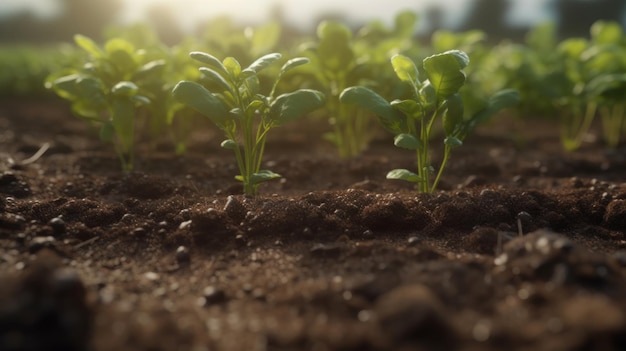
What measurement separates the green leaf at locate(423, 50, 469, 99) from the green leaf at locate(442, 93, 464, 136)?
0.25ft

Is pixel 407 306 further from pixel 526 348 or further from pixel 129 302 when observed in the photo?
pixel 129 302

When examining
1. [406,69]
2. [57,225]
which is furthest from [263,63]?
[57,225]

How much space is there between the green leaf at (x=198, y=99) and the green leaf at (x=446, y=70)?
1.10 meters

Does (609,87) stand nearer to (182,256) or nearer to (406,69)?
(406,69)

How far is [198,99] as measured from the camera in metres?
2.79

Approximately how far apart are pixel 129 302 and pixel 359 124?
3062 millimetres

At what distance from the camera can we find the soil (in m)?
1.67

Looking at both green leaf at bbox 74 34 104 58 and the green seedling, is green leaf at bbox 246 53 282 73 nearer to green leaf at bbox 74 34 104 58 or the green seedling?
the green seedling

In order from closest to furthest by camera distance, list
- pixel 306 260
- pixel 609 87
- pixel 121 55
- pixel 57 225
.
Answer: pixel 306 260, pixel 57 225, pixel 121 55, pixel 609 87

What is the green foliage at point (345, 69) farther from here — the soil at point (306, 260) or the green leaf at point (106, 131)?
the green leaf at point (106, 131)

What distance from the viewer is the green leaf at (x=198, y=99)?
2.77m

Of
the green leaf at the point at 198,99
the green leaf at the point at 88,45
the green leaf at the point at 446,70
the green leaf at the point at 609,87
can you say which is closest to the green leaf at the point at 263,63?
the green leaf at the point at 198,99

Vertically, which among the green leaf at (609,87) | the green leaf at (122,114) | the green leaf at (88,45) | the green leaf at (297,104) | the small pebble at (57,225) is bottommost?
the green leaf at (609,87)

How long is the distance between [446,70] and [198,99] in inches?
50.5
